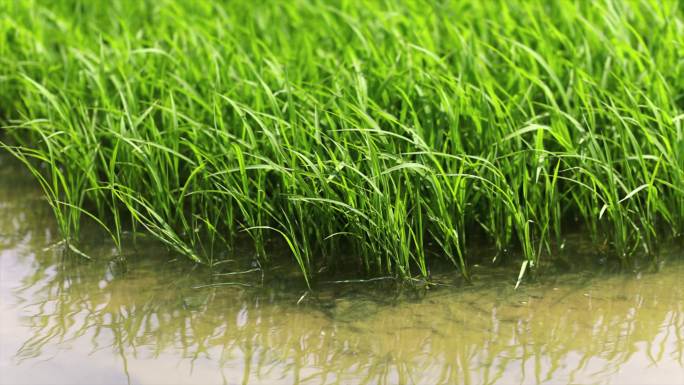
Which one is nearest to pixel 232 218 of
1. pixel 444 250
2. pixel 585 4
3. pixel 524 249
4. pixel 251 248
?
pixel 251 248

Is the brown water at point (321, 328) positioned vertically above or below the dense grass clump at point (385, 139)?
below

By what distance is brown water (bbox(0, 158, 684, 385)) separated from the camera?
8.52ft

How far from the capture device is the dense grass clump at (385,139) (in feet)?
10.3

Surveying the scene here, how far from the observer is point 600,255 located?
3281mm

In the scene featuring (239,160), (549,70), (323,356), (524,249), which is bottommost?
(323,356)

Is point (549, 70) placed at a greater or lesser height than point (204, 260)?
greater

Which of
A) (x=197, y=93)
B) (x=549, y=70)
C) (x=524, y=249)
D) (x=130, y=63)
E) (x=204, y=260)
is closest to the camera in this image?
(x=524, y=249)

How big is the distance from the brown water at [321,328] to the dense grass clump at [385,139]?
0.48ft

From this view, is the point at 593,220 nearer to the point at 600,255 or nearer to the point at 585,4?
the point at 600,255

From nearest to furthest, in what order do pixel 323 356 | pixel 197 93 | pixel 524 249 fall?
pixel 323 356 → pixel 524 249 → pixel 197 93

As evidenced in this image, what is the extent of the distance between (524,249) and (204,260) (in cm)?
105

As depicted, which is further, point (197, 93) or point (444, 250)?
point (197, 93)

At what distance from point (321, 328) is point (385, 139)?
2.29 feet

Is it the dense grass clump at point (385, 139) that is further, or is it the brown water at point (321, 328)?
the dense grass clump at point (385, 139)
